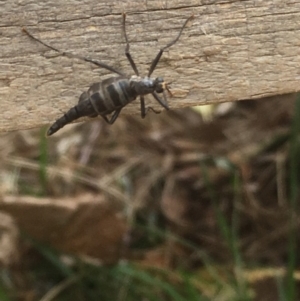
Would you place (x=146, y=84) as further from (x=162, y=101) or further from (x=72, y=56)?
(x=72, y=56)

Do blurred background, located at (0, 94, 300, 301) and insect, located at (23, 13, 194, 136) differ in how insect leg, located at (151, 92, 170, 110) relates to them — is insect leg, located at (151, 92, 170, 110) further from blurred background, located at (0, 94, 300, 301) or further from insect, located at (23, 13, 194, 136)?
blurred background, located at (0, 94, 300, 301)

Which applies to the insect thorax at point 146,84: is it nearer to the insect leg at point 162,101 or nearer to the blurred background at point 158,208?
the insect leg at point 162,101

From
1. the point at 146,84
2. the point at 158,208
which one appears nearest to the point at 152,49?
the point at 146,84

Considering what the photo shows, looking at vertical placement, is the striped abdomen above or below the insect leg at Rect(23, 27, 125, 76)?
below

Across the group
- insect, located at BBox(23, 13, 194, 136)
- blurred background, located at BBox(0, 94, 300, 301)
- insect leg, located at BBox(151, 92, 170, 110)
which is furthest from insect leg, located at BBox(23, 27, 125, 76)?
blurred background, located at BBox(0, 94, 300, 301)

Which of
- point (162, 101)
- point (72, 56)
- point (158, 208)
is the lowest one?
point (158, 208)
